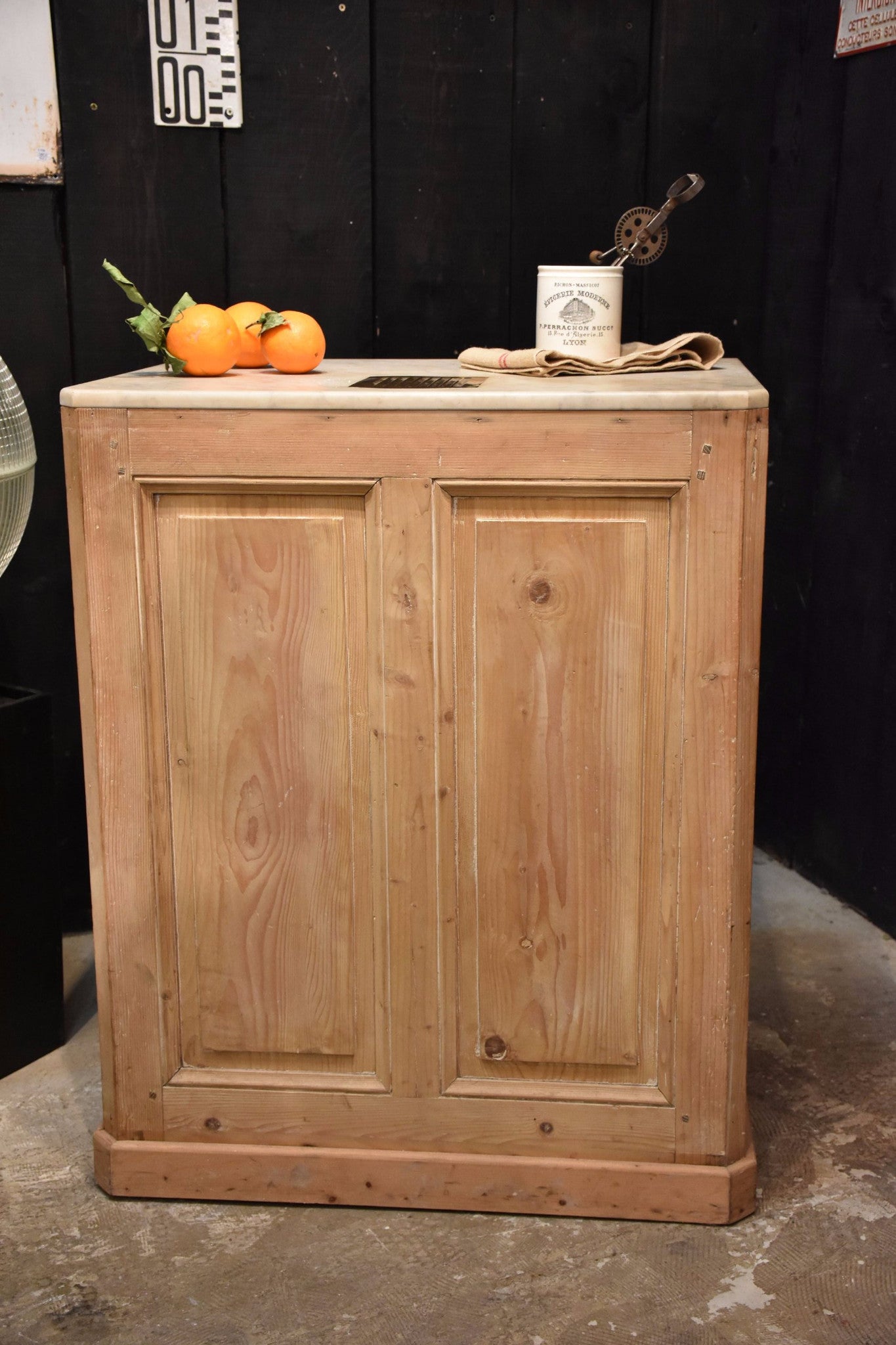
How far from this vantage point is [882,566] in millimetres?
2543

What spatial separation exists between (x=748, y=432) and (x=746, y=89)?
3.77ft

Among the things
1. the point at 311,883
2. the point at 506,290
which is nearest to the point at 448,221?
the point at 506,290

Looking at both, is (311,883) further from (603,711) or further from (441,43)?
(441,43)

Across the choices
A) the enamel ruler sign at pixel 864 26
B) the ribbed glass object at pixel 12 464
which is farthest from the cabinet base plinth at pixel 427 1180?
the enamel ruler sign at pixel 864 26

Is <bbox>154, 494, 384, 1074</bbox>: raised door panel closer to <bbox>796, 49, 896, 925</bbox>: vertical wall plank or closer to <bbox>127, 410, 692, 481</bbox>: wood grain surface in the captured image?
<bbox>127, 410, 692, 481</bbox>: wood grain surface

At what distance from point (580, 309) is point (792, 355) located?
905 mm

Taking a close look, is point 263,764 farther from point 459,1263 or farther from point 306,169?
point 306,169

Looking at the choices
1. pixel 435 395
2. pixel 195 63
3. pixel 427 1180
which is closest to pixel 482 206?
pixel 195 63

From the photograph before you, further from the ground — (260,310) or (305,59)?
(305,59)

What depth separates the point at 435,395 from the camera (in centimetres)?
167

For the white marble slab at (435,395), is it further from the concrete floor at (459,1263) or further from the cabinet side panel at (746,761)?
the concrete floor at (459,1263)

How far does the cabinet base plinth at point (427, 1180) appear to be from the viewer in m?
1.85

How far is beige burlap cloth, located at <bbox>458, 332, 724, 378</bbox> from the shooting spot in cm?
188

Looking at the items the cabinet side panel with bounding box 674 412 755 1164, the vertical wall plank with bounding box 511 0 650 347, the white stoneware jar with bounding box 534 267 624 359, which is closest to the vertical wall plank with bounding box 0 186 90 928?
Result: the vertical wall plank with bounding box 511 0 650 347
